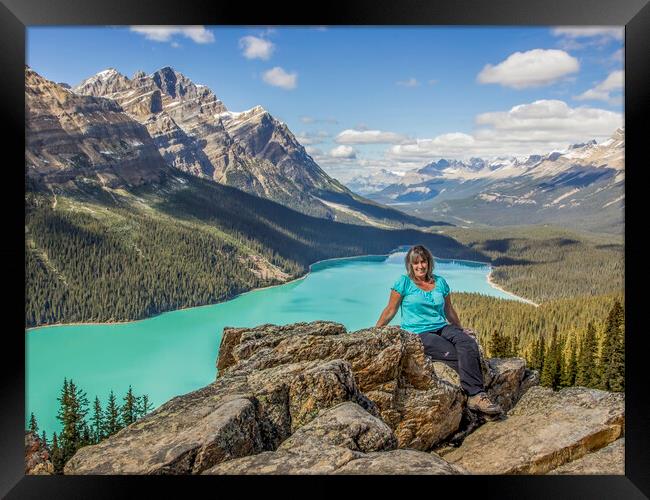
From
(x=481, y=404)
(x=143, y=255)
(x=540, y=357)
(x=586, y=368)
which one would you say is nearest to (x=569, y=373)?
(x=586, y=368)

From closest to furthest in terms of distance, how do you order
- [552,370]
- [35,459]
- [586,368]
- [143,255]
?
[35,459]
[552,370]
[586,368]
[143,255]

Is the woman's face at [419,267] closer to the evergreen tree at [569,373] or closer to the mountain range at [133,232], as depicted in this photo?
the evergreen tree at [569,373]

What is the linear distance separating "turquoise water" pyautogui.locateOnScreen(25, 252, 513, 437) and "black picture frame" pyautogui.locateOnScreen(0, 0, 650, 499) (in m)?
25.1

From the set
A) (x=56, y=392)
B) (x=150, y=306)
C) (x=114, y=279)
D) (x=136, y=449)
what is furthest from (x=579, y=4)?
(x=114, y=279)

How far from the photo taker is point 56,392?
155ft

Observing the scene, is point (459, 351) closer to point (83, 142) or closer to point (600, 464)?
point (600, 464)

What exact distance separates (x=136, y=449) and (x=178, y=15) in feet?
11.5

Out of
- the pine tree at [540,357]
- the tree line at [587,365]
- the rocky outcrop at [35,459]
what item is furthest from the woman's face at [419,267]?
the pine tree at [540,357]

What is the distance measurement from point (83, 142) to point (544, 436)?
148559mm

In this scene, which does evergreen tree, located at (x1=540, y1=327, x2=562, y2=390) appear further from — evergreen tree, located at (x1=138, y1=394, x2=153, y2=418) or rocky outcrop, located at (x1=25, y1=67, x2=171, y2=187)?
rocky outcrop, located at (x1=25, y1=67, x2=171, y2=187)

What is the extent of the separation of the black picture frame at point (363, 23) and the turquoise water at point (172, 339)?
25.1 meters

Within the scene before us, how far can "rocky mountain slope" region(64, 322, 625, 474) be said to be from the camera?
3.80 meters

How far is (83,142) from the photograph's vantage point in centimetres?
13525

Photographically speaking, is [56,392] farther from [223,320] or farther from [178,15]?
[178,15]
